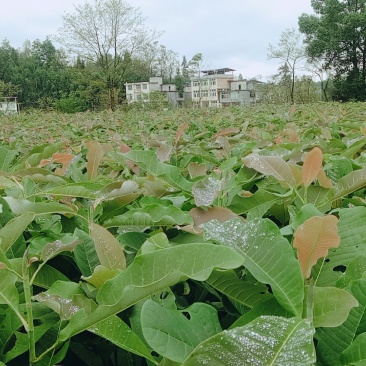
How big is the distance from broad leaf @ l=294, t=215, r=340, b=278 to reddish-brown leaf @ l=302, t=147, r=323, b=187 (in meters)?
0.27

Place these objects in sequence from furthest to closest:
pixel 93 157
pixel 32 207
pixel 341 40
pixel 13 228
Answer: pixel 341 40 → pixel 93 157 → pixel 32 207 → pixel 13 228

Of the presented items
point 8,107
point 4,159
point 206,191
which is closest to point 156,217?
point 206,191

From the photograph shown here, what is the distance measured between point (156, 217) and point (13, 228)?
0.20m

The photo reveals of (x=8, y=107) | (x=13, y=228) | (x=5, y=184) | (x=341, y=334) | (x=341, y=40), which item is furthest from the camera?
(x=341, y=40)

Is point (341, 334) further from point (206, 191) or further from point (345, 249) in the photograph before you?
point (206, 191)

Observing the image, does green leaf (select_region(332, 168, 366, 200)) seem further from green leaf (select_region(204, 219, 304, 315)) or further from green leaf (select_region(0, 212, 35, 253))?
green leaf (select_region(0, 212, 35, 253))

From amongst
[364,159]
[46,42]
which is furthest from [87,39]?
[46,42]

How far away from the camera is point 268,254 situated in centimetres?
47

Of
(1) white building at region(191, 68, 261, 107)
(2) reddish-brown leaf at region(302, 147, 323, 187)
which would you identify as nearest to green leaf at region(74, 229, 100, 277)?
(2) reddish-brown leaf at region(302, 147, 323, 187)

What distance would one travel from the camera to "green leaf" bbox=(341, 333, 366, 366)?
39 centimetres

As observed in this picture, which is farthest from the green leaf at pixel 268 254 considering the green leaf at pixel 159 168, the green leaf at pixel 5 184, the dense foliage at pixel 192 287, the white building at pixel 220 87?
the white building at pixel 220 87

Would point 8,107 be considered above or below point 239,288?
above

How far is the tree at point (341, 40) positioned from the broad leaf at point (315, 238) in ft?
108

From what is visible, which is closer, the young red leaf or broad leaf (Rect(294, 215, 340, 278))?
broad leaf (Rect(294, 215, 340, 278))
